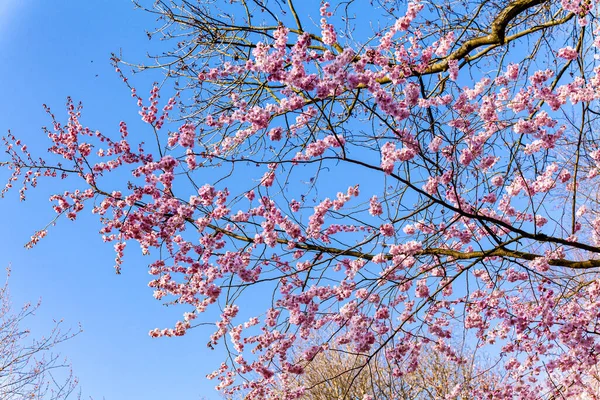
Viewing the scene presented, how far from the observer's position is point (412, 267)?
4.57 m

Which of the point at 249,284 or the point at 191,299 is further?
the point at 191,299

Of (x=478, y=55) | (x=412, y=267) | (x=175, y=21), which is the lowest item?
(x=412, y=267)

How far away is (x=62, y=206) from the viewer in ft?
17.1

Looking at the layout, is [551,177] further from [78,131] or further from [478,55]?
[78,131]

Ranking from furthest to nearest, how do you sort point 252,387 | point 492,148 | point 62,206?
point 252,387 < point 62,206 < point 492,148

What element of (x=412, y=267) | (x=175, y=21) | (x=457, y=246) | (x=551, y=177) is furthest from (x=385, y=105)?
(x=175, y=21)

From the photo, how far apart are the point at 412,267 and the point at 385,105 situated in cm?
157

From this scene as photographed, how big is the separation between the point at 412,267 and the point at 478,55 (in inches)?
98.1

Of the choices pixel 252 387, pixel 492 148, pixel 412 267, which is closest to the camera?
pixel 412 267

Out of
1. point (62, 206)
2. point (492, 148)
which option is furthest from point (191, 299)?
point (492, 148)

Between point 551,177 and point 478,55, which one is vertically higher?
point 478,55

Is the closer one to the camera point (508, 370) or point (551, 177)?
point (551, 177)

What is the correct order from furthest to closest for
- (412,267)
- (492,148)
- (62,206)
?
(62,206)
(492,148)
(412,267)

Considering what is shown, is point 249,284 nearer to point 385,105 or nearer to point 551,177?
point 385,105
